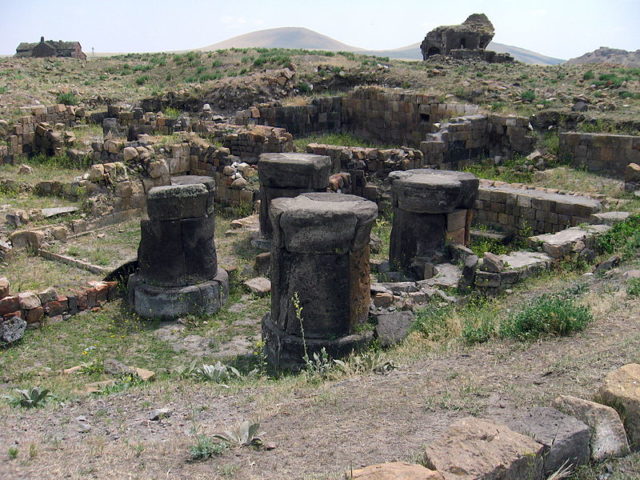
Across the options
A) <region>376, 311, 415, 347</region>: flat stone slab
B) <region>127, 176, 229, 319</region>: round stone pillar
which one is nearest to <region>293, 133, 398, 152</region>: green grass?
<region>127, 176, 229, 319</region>: round stone pillar

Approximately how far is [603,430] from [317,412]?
1.93 m

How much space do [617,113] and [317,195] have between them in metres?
12.0

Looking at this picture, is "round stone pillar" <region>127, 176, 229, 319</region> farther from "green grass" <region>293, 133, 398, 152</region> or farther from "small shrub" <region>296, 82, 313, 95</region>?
"small shrub" <region>296, 82, 313, 95</region>

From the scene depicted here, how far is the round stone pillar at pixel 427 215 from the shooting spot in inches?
403

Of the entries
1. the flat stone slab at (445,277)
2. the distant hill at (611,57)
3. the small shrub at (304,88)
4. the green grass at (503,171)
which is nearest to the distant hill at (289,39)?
the distant hill at (611,57)

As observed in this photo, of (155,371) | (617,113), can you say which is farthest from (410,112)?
(155,371)

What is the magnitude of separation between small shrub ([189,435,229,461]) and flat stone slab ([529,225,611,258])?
7075 mm

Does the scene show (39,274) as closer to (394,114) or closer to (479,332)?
(479,332)

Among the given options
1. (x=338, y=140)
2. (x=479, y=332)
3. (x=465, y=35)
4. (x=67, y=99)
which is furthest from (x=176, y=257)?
(x=465, y=35)

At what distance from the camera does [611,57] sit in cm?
5153

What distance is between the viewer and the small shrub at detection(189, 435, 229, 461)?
425cm

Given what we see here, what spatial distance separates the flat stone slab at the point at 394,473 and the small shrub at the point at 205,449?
929 mm

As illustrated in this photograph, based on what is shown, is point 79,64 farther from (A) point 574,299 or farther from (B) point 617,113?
(A) point 574,299

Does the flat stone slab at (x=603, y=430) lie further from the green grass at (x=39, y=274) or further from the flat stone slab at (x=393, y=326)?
the green grass at (x=39, y=274)
